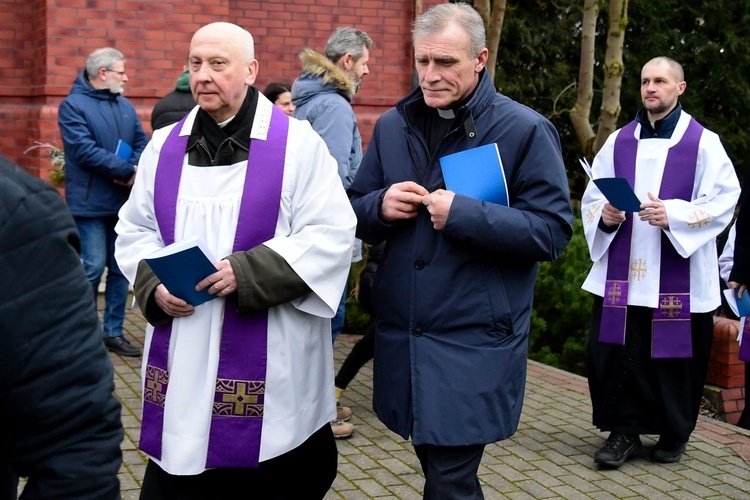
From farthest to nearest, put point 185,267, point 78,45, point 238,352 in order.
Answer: point 78,45 → point 238,352 → point 185,267

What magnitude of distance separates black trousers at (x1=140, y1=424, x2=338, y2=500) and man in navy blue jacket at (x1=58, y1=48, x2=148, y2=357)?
382 cm

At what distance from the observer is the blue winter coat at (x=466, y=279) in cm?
363

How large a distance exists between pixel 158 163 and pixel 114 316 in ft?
13.2

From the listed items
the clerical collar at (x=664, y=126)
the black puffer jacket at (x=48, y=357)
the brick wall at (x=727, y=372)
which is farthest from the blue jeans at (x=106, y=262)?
the black puffer jacket at (x=48, y=357)

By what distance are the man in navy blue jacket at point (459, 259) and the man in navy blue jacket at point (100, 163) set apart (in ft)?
13.0

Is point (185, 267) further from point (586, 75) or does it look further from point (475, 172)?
point (586, 75)

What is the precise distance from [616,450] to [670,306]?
0.77m

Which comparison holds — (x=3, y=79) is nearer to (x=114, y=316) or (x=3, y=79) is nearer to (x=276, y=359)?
(x=114, y=316)

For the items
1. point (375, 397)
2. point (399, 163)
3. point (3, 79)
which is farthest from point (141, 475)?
point (3, 79)

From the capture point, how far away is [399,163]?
3871mm

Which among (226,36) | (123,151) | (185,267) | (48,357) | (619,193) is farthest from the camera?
(123,151)

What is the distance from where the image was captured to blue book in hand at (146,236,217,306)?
11.0ft

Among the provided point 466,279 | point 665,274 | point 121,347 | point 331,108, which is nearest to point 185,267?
point 466,279

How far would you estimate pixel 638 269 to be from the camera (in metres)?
5.63
